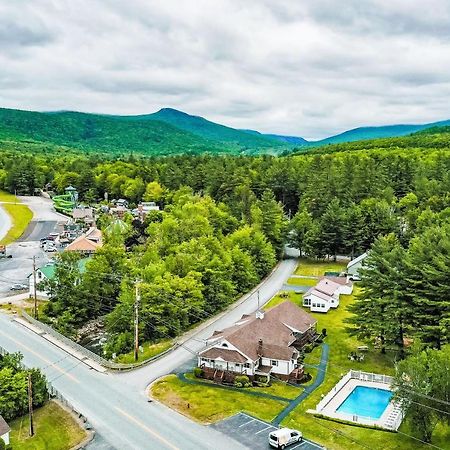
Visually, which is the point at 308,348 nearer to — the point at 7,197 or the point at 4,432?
the point at 4,432

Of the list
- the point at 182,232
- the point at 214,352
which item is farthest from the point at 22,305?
the point at 214,352

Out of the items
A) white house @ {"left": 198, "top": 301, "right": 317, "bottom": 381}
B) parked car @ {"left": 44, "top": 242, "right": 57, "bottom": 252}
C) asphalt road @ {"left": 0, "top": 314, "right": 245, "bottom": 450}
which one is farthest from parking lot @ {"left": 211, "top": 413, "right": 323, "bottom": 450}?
parked car @ {"left": 44, "top": 242, "right": 57, "bottom": 252}

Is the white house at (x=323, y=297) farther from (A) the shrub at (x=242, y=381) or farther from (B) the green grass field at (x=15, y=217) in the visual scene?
(B) the green grass field at (x=15, y=217)

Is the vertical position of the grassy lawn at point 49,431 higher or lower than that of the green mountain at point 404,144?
lower

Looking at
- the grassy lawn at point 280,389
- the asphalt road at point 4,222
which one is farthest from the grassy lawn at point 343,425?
the asphalt road at point 4,222

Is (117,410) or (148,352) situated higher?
(117,410)

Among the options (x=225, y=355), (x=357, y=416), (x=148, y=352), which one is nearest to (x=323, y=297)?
(x=225, y=355)

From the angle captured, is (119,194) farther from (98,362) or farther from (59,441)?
(59,441)
